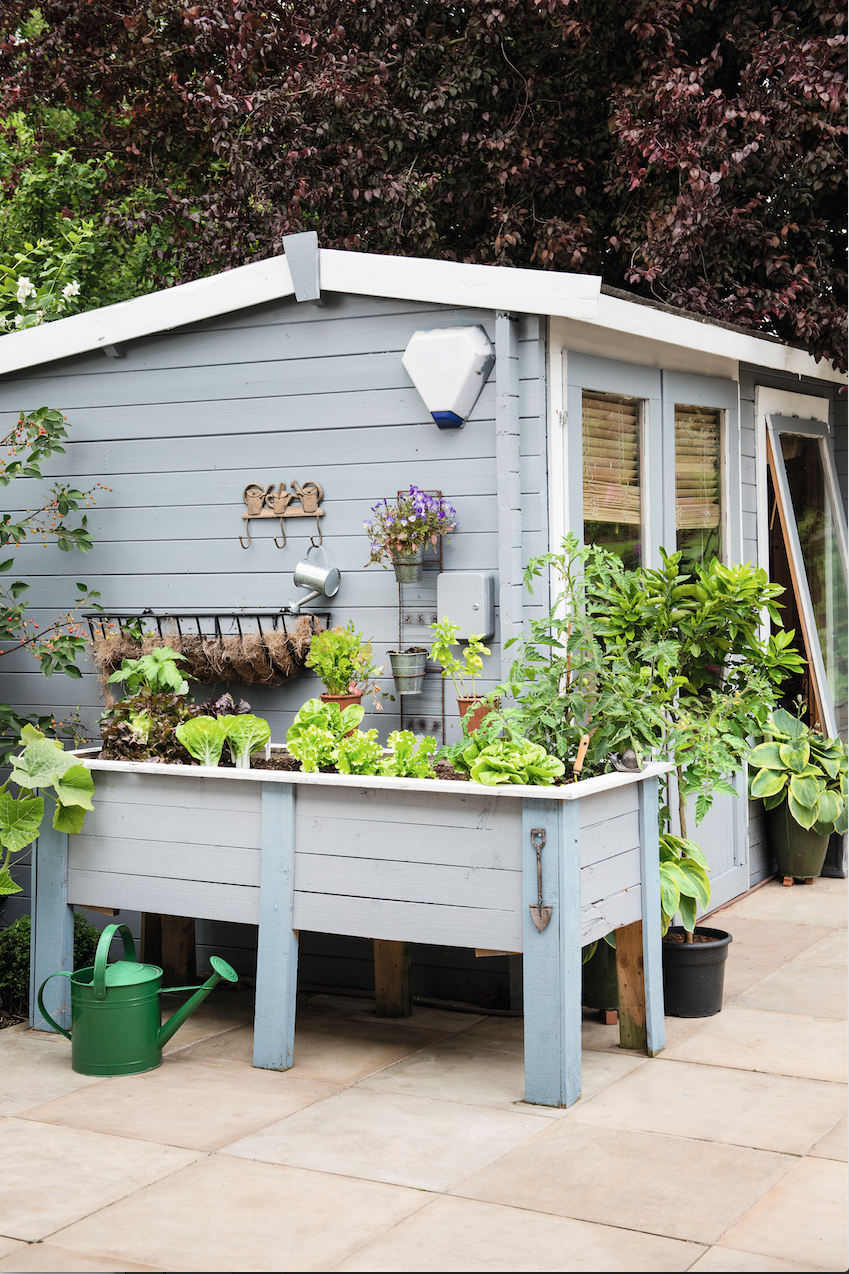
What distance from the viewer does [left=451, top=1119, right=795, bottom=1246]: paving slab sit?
2.97 m

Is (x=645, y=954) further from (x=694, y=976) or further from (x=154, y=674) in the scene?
(x=154, y=674)

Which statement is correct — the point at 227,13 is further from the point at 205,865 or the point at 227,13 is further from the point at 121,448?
the point at 205,865

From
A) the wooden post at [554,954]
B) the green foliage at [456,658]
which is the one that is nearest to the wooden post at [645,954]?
the wooden post at [554,954]

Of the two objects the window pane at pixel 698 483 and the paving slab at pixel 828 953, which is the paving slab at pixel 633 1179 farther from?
the window pane at pixel 698 483

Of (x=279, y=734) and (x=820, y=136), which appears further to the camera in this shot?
(x=820, y=136)

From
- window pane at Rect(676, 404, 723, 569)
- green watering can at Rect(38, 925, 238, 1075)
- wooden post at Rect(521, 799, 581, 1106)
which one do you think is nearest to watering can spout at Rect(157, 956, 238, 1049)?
green watering can at Rect(38, 925, 238, 1075)

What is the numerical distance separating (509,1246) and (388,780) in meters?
1.45

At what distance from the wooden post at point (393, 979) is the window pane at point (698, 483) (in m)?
2.07

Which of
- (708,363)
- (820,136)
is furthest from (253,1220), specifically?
(820,136)

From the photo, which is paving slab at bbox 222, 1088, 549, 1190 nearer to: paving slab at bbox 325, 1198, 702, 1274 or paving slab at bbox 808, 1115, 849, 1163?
paving slab at bbox 325, 1198, 702, 1274

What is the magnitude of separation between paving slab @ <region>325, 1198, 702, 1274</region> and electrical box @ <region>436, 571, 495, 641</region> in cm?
204

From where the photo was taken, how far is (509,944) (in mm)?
3760

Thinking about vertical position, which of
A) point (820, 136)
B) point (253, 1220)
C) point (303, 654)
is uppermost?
point (820, 136)

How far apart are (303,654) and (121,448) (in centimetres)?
124
